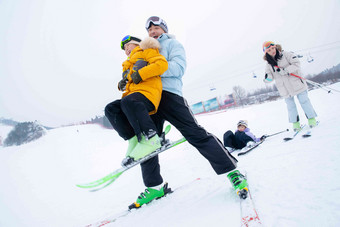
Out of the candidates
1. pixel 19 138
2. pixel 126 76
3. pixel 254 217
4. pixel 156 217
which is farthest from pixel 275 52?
pixel 19 138

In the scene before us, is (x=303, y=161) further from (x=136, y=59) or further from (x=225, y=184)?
(x=136, y=59)

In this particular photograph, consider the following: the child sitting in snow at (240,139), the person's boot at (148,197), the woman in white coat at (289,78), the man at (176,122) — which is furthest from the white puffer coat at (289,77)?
the person's boot at (148,197)

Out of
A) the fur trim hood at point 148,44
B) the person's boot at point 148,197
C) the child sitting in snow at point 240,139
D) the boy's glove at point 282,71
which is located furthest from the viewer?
the child sitting in snow at point 240,139

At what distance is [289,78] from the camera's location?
11.5ft

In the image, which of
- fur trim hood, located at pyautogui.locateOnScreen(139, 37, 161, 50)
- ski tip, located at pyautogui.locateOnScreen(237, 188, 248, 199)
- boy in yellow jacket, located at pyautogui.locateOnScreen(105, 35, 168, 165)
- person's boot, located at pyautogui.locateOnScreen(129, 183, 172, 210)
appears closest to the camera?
ski tip, located at pyautogui.locateOnScreen(237, 188, 248, 199)

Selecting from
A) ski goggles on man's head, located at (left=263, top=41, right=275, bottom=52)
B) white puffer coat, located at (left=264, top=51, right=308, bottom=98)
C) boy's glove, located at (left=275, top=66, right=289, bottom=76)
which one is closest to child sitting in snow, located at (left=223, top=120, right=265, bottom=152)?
white puffer coat, located at (left=264, top=51, right=308, bottom=98)

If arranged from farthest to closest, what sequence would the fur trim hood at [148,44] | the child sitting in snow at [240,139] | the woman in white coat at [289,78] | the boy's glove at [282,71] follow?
the child sitting in snow at [240,139], the boy's glove at [282,71], the woman in white coat at [289,78], the fur trim hood at [148,44]

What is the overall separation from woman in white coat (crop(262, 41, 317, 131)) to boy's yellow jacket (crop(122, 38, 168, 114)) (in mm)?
3058

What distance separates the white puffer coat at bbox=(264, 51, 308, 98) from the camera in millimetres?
3395

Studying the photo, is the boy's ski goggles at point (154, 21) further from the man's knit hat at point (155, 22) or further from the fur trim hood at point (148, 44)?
the fur trim hood at point (148, 44)

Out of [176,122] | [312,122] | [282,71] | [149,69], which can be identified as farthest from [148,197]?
[282,71]

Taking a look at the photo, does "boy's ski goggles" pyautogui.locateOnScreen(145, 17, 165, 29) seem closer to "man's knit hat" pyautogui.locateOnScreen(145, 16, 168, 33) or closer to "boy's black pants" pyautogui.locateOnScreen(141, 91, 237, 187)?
"man's knit hat" pyautogui.locateOnScreen(145, 16, 168, 33)

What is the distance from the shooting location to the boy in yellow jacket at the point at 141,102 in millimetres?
1513

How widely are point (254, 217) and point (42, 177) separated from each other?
948cm
